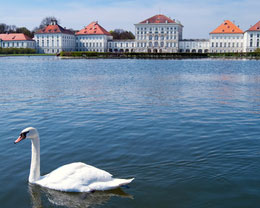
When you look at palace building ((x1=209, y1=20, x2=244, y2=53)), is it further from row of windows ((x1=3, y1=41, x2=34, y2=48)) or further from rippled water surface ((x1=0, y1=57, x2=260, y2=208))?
rippled water surface ((x1=0, y1=57, x2=260, y2=208))

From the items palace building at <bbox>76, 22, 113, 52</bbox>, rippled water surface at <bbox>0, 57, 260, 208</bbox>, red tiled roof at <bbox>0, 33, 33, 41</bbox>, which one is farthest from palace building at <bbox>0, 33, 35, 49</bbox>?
rippled water surface at <bbox>0, 57, 260, 208</bbox>

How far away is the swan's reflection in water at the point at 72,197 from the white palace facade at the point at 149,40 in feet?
419

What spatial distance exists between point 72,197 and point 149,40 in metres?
132

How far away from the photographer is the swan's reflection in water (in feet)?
19.8

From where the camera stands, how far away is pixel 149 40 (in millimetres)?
135250

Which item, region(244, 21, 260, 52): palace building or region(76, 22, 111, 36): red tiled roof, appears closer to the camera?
region(244, 21, 260, 52): palace building

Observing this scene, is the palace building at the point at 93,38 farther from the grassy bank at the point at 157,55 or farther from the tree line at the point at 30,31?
the grassy bank at the point at 157,55

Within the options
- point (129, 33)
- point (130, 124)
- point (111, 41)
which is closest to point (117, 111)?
point (130, 124)

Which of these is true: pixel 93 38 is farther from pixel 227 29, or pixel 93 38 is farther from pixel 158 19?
pixel 227 29

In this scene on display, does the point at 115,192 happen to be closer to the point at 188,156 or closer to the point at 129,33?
the point at 188,156

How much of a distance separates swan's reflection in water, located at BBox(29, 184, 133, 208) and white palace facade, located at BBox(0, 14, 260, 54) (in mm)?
127738

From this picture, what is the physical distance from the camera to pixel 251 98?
18.4 metres

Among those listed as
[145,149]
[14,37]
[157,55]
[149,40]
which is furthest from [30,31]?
[145,149]

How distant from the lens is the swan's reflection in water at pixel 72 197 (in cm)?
603
